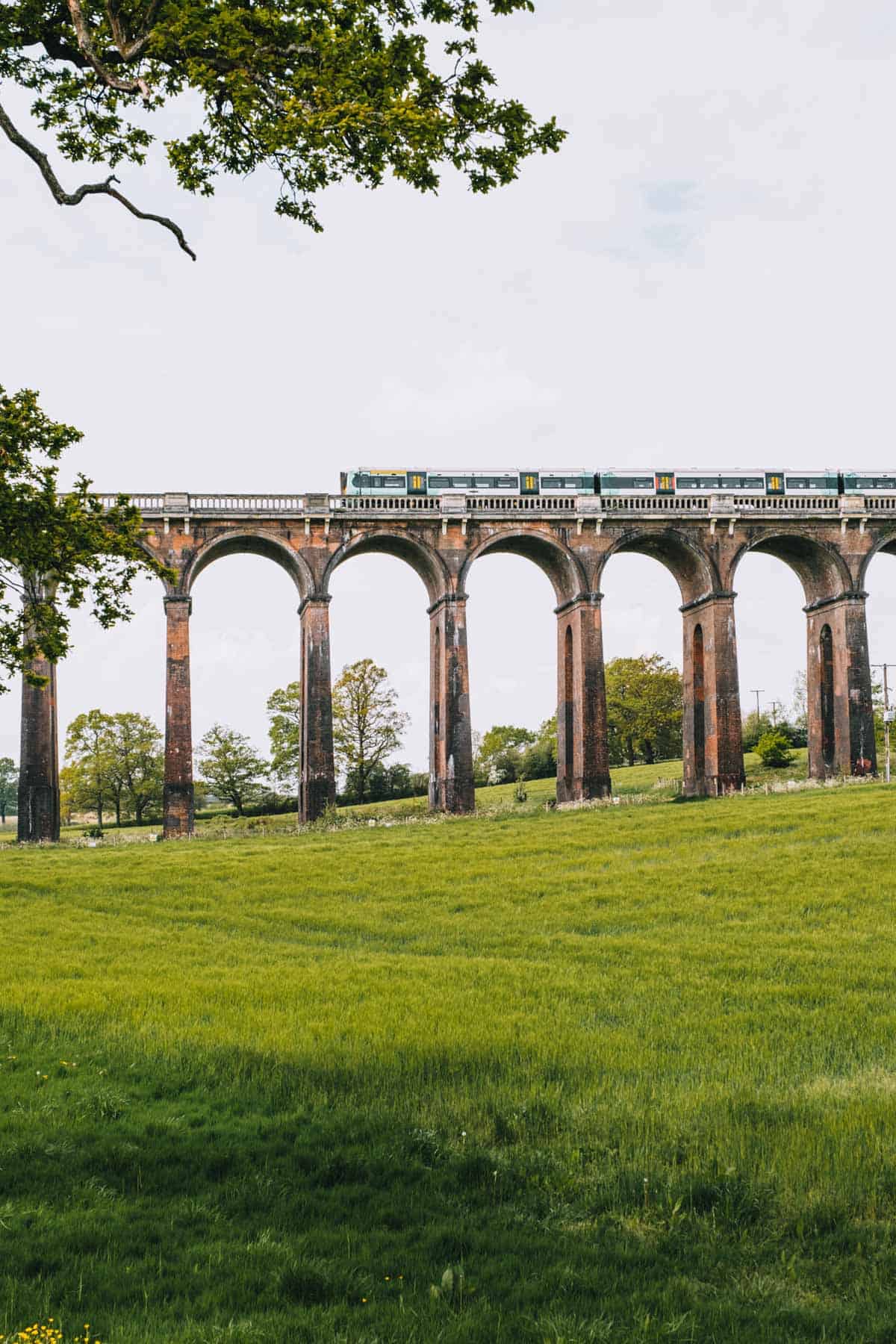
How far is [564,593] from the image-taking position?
46969 millimetres

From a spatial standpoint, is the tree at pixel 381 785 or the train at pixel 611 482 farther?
the tree at pixel 381 785

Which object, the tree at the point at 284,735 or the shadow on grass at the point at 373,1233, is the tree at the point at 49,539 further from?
the tree at the point at 284,735

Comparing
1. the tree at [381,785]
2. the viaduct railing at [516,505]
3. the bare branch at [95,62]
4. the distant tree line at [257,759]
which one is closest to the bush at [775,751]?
the distant tree line at [257,759]

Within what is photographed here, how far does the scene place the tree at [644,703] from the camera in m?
79.7

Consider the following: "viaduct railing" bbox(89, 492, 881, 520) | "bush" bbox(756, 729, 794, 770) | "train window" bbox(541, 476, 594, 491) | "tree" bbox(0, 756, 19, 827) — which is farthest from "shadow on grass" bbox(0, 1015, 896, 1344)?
"tree" bbox(0, 756, 19, 827)

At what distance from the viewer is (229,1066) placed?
912 centimetres

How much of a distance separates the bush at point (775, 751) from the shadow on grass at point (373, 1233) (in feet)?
179

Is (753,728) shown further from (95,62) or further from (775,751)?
(95,62)

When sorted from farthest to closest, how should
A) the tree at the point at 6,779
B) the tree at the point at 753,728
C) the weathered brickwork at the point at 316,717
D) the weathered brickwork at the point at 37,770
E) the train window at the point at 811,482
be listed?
the tree at the point at 6,779
the tree at the point at 753,728
the train window at the point at 811,482
the weathered brickwork at the point at 316,717
the weathered brickwork at the point at 37,770

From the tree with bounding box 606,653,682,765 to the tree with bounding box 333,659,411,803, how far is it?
2117 cm

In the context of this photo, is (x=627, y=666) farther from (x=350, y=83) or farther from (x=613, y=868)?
→ (x=350, y=83)

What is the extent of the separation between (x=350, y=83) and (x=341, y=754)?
5875cm

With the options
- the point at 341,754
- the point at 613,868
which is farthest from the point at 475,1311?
the point at 341,754

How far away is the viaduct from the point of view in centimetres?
4175
